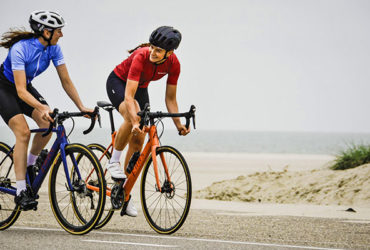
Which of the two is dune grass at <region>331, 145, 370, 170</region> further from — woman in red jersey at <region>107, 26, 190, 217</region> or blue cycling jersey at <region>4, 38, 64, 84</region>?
blue cycling jersey at <region>4, 38, 64, 84</region>

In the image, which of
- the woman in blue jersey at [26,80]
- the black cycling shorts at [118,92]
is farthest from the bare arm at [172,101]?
the woman in blue jersey at [26,80]

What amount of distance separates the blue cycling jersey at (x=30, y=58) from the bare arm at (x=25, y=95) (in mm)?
77

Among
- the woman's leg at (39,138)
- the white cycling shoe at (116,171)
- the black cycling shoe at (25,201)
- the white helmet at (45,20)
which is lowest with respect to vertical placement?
the black cycling shoe at (25,201)

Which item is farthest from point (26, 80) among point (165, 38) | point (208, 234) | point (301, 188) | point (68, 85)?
point (301, 188)

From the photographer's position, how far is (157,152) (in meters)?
6.96

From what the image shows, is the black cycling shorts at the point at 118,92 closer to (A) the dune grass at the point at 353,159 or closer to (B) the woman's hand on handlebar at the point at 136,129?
(B) the woman's hand on handlebar at the point at 136,129

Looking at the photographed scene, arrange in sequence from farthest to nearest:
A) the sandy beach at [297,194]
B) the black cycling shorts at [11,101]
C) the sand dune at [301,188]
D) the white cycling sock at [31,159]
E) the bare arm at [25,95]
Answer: the sand dune at [301,188]
the sandy beach at [297,194]
the white cycling sock at [31,159]
the black cycling shorts at [11,101]
the bare arm at [25,95]

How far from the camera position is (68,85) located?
23.9 ft

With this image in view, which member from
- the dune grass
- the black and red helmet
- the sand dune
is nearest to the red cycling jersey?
the black and red helmet

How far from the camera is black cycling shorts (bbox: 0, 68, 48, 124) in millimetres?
6965

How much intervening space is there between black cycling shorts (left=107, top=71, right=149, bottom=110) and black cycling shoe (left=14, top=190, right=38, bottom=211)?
4.69 feet

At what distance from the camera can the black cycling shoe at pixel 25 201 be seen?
6.91m

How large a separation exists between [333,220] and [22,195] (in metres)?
4.59

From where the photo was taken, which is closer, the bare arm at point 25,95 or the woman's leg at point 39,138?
the bare arm at point 25,95
